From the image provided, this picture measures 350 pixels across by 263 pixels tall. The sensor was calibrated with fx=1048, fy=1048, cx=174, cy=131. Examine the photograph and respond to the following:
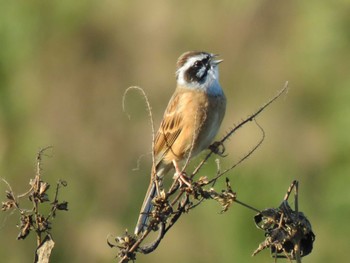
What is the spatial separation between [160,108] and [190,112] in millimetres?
3624

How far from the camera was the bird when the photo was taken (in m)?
5.03

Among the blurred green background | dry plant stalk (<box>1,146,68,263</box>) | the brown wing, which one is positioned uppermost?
the blurred green background

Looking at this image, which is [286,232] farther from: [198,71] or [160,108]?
[160,108]

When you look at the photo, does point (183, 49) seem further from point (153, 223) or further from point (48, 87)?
point (153, 223)

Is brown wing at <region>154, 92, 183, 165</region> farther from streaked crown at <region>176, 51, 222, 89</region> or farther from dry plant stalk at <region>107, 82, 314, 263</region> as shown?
dry plant stalk at <region>107, 82, 314, 263</region>

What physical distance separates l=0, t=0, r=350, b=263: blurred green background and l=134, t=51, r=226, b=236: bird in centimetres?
183

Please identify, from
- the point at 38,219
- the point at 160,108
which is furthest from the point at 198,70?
the point at 160,108

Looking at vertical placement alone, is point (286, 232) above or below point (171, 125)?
below

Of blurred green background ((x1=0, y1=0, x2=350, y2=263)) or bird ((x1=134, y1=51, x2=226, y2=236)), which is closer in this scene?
bird ((x1=134, y1=51, x2=226, y2=236))

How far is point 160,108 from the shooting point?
8867mm

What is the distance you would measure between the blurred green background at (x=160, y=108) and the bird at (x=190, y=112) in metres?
1.83

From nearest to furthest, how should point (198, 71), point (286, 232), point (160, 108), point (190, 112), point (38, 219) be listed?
1. point (38, 219)
2. point (286, 232)
3. point (190, 112)
4. point (198, 71)
5. point (160, 108)

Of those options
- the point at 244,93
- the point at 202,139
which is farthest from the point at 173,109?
the point at 244,93

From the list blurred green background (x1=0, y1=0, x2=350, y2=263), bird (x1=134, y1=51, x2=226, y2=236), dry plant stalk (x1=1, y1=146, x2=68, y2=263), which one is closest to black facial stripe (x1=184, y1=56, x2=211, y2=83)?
bird (x1=134, y1=51, x2=226, y2=236)
